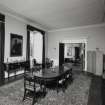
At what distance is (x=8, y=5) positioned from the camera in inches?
159

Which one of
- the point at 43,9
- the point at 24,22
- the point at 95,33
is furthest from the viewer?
the point at 95,33

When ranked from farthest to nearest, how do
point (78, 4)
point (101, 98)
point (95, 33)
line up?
point (95, 33) → point (78, 4) → point (101, 98)

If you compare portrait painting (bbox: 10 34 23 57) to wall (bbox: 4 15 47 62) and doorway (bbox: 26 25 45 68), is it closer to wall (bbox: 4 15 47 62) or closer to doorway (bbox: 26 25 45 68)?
wall (bbox: 4 15 47 62)

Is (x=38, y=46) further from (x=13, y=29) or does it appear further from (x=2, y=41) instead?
(x=2, y=41)

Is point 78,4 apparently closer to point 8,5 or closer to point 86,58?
point 8,5

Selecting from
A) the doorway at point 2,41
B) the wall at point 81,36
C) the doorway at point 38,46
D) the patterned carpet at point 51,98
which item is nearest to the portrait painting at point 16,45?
the doorway at point 2,41

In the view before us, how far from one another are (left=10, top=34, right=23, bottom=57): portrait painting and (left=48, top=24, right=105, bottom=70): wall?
340 cm

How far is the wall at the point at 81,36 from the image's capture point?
6.60 meters

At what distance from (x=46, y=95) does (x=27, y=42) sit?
4019 mm

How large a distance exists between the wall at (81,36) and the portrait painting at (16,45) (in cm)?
340

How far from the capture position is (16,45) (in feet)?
18.0

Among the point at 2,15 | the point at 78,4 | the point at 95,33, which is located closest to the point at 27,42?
the point at 2,15

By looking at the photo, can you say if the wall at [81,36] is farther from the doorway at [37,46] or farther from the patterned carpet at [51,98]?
the patterned carpet at [51,98]

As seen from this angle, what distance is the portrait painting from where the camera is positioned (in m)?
5.22
